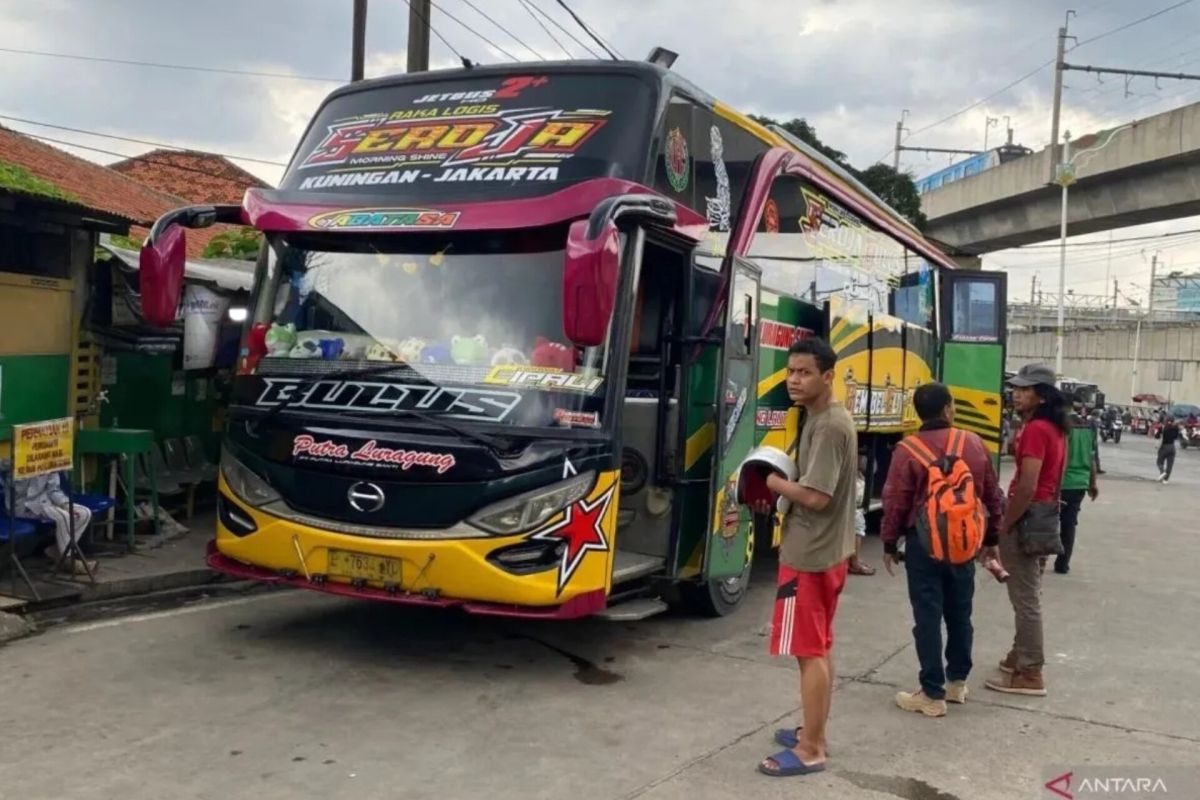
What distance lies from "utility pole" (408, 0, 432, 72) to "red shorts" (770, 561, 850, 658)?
10.8 meters

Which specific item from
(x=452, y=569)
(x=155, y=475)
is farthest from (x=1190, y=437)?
(x=452, y=569)

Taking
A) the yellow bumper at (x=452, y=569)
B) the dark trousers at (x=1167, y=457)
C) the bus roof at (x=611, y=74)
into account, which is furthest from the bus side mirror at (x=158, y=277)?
the dark trousers at (x=1167, y=457)

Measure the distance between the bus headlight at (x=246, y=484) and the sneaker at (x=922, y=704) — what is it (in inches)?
136

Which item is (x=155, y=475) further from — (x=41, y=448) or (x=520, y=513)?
(x=520, y=513)

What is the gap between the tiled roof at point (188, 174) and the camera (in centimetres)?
3291

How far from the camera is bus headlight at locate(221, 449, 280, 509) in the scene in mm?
5949

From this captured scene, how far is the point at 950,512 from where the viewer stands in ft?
17.2

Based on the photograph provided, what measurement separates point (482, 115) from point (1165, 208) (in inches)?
867

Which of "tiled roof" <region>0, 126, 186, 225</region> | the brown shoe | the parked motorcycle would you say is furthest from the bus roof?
the parked motorcycle

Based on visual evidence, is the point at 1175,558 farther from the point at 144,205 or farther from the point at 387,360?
the point at 144,205

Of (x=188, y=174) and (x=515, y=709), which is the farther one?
(x=188, y=174)

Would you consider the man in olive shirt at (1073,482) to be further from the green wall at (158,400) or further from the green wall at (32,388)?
the green wall at (32,388)

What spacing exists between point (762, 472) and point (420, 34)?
10.7 m

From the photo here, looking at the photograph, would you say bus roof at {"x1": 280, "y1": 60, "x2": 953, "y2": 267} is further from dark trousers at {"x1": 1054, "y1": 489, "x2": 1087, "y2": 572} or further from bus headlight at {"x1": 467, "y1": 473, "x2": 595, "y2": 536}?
dark trousers at {"x1": 1054, "y1": 489, "x2": 1087, "y2": 572}
